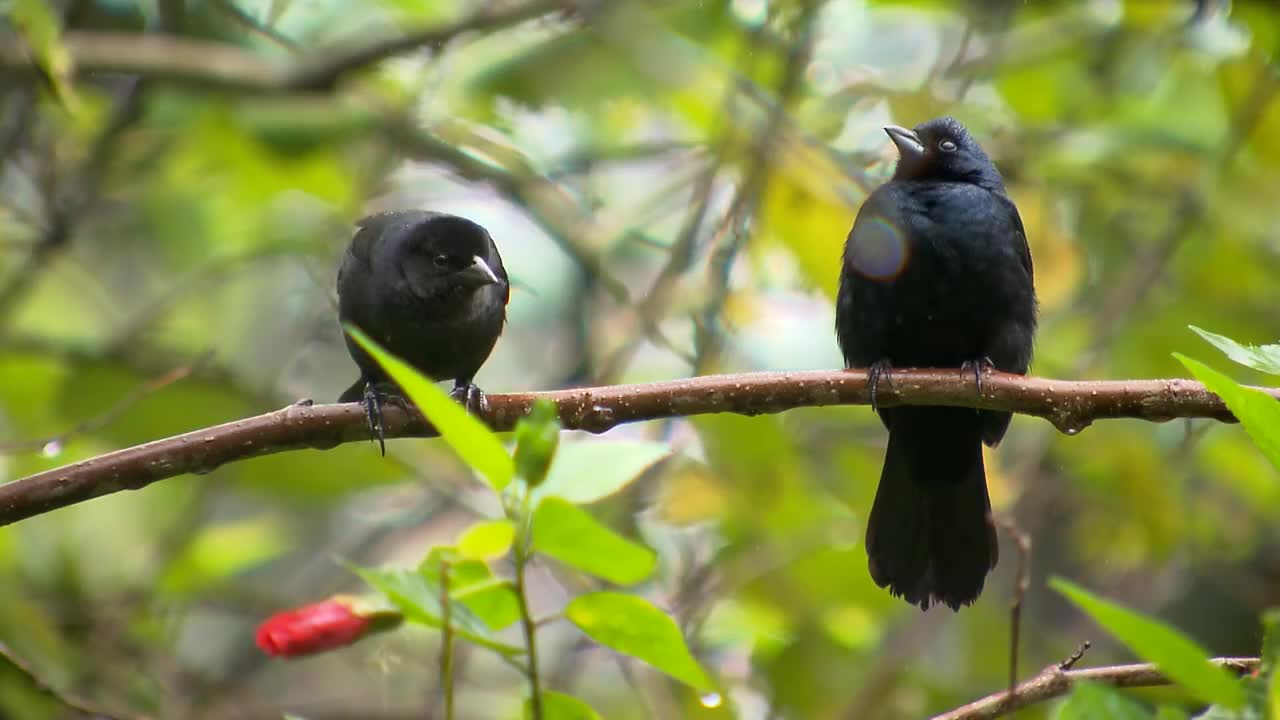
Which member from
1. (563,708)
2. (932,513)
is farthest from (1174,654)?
(932,513)

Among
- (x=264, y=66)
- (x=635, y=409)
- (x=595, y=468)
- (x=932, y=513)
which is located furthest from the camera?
(x=264, y=66)

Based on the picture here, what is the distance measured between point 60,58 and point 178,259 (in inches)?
107

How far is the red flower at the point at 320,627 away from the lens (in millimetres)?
1961

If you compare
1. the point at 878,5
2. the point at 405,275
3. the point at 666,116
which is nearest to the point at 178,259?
the point at 666,116

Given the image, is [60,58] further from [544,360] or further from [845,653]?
[544,360]

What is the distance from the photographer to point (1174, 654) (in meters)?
1.32

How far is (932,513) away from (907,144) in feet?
3.41

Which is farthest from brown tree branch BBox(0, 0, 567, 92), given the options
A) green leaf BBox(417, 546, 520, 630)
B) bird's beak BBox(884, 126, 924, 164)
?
green leaf BBox(417, 546, 520, 630)

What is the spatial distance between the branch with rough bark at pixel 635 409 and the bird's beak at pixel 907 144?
133 centimetres

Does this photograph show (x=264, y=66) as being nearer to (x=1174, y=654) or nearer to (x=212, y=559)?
(x=212, y=559)

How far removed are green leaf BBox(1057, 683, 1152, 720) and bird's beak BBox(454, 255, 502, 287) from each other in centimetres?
220

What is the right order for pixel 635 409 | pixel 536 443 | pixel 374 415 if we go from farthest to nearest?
1. pixel 374 415
2. pixel 635 409
3. pixel 536 443

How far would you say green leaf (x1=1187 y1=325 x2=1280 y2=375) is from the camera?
154cm

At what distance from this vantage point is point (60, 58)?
284 centimetres
